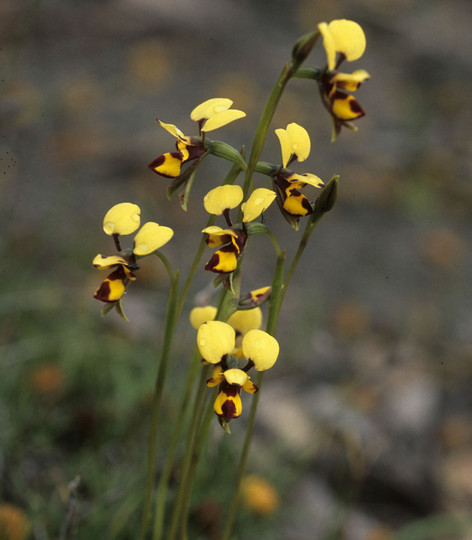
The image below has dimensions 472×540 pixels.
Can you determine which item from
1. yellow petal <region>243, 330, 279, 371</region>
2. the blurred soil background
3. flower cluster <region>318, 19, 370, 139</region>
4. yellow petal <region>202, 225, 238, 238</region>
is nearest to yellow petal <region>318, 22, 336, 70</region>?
flower cluster <region>318, 19, 370, 139</region>

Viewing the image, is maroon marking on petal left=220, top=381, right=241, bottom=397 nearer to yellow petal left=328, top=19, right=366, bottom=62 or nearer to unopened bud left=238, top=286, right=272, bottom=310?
unopened bud left=238, top=286, right=272, bottom=310

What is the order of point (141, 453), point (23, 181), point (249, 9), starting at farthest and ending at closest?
point (249, 9) < point (23, 181) < point (141, 453)

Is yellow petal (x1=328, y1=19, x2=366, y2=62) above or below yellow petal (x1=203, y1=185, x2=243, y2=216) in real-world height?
above

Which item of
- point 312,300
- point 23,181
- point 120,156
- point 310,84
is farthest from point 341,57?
point 310,84

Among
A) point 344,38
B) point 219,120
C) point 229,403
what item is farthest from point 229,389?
point 344,38

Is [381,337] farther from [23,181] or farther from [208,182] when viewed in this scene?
[23,181]

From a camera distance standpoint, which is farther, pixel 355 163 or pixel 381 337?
pixel 355 163

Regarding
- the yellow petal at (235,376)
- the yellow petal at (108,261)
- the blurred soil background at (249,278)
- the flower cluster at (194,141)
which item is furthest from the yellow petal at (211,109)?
the blurred soil background at (249,278)

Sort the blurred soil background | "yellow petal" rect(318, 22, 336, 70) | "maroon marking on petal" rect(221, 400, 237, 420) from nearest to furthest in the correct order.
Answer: "yellow petal" rect(318, 22, 336, 70) < "maroon marking on petal" rect(221, 400, 237, 420) < the blurred soil background

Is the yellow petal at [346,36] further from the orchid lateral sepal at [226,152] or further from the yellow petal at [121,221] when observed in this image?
Answer: the yellow petal at [121,221]
